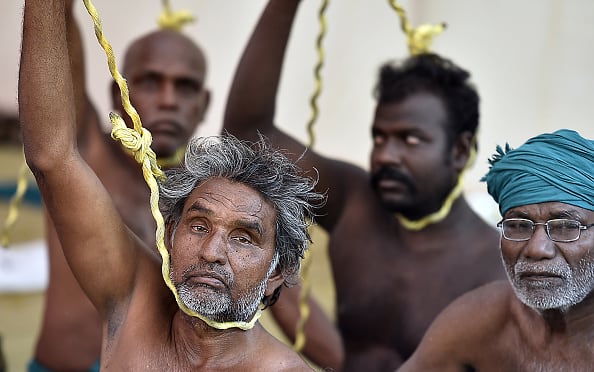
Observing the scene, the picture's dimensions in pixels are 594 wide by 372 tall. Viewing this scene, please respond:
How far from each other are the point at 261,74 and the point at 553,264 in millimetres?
1420

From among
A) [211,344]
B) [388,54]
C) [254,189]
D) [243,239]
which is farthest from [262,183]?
[388,54]

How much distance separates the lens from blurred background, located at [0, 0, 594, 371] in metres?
6.32

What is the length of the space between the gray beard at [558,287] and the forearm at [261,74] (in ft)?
4.28

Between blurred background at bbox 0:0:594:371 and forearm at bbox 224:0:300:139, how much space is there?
7.16 feet

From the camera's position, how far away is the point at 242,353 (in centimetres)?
303

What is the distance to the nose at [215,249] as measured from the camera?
9.48ft

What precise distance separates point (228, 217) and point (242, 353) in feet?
1.21

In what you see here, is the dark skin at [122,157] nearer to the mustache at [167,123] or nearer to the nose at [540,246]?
the mustache at [167,123]

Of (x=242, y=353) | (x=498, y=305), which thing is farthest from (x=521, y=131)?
(x=242, y=353)

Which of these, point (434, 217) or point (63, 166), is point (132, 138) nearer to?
point (63, 166)

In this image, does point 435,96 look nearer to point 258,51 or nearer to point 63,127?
point 258,51

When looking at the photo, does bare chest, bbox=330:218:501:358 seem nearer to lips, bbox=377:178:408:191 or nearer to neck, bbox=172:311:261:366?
lips, bbox=377:178:408:191

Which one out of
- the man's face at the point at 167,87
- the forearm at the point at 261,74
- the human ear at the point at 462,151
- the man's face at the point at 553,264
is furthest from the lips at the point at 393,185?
the man's face at the point at 553,264

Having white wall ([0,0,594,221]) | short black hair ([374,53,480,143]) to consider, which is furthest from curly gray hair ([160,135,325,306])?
white wall ([0,0,594,221])
